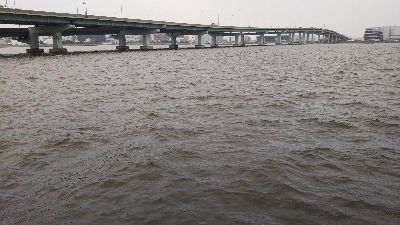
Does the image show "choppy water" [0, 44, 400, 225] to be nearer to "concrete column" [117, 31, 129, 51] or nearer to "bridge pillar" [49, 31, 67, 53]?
"bridge pillar" [49, 31, 67, 53]

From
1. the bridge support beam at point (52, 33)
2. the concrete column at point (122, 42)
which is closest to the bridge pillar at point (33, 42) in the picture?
the bridge support beam at point (52, 33)

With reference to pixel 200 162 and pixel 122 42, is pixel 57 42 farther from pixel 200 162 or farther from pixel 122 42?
pixel 200 162

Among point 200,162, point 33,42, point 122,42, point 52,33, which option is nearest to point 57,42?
point 52,33

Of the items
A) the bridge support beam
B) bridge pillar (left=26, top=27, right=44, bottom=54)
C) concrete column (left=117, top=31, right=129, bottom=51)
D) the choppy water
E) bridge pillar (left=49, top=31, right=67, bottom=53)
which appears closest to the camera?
the choppy water

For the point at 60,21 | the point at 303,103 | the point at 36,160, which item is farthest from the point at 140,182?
the point at 60,21

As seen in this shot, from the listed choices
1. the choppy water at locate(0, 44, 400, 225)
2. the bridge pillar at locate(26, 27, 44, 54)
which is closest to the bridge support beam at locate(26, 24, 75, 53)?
the bridge pillar at locate(26, 27, 44, 54)

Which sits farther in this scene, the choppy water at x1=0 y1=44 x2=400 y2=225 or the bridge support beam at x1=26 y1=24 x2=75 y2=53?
the bridge support beam at x1=26 y1=24 x2=75 y2=53

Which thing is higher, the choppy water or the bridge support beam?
the bridge support beam

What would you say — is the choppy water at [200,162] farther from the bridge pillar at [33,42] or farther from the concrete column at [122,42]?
the concrete column at [122,42]

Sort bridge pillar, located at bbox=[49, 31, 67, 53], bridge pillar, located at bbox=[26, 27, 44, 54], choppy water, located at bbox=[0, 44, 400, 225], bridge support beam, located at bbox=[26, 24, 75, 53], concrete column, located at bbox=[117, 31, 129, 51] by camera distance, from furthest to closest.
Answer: concrete column, located at bbox=[117, 31, 129, 51] < bridge pillar, located at bbox=[26, 27, 44, 54] < bridge pillar, located at bbox=[49, 31, 67, 53] < bridge support beam, located at bbox=[26, 24, 75, 53] < choppy water, located at bbox=[0, 44, 400, 225]

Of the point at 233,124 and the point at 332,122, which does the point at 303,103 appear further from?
the point at 233,124

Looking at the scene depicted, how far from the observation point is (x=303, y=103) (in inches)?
696

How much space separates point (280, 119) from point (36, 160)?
9628 mm

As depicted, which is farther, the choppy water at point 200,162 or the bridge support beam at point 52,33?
the bridge support beam at point 52,33
